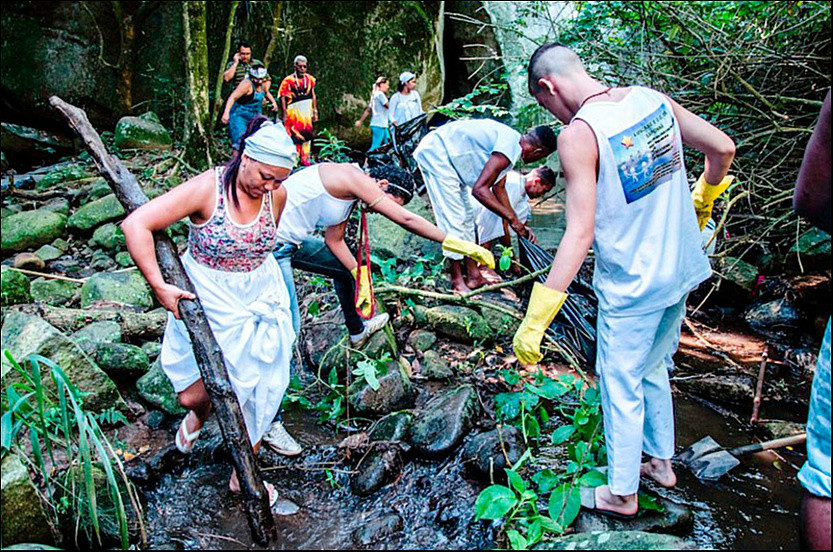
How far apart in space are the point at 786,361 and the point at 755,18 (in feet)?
9.19

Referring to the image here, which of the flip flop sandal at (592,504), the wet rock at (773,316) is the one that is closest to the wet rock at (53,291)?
the flip flop sandal at (592,504)

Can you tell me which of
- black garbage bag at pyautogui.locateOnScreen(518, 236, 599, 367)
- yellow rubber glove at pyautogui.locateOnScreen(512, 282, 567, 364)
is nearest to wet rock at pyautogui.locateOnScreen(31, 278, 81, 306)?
black garbage bag at pyautogui.locateOnScreen(518, 236, 599, 367)

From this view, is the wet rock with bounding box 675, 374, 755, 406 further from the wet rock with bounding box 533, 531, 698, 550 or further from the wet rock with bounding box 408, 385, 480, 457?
the wet rock with bounding box 533, 531, 698, 550

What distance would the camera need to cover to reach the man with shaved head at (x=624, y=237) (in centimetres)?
218

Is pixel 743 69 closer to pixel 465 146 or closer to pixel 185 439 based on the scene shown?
pixel 465 146

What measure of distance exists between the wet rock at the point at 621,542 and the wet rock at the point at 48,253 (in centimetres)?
580

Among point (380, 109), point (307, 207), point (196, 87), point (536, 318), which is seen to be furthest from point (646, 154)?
point (380, 109)

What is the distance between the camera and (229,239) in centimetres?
268

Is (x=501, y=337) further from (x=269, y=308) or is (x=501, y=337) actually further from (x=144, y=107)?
(x=144, y=107)

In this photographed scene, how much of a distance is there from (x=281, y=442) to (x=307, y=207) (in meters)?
1.30

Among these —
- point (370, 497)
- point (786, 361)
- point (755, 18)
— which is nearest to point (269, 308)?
point (370, 497)

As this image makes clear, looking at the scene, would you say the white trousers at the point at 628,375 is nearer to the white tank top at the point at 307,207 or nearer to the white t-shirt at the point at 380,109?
the white tank top at the point at 307,207

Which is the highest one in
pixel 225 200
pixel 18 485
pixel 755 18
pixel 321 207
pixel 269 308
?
pixel 755 18

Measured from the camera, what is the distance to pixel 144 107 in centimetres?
977
